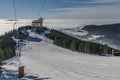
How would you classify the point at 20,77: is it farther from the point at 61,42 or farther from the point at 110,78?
the point at 61,42

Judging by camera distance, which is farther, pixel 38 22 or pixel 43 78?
pixel 38 22

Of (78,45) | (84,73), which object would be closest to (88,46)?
(78,45)

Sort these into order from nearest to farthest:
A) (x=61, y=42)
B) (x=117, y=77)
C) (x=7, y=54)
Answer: (x=117, y=77) < (x=7, y=54) < (x=61, y=42)

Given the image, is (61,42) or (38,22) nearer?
(61,42)

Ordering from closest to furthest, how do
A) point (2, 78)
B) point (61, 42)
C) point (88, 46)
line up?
point (2, 78) → point (88, 46) → point (61, 42)

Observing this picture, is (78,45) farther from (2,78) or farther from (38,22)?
(38,22)

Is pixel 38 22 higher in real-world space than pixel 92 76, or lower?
higher

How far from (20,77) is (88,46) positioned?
61.3 meters

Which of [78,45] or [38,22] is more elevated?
[38,22]

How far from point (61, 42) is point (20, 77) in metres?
74.7

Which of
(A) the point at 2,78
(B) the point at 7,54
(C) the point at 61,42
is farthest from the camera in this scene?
(C) the point at 61,42

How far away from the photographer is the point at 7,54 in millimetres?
65812

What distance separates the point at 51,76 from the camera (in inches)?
1129

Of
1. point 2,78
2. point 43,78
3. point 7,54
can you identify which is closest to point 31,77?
point 43,78
